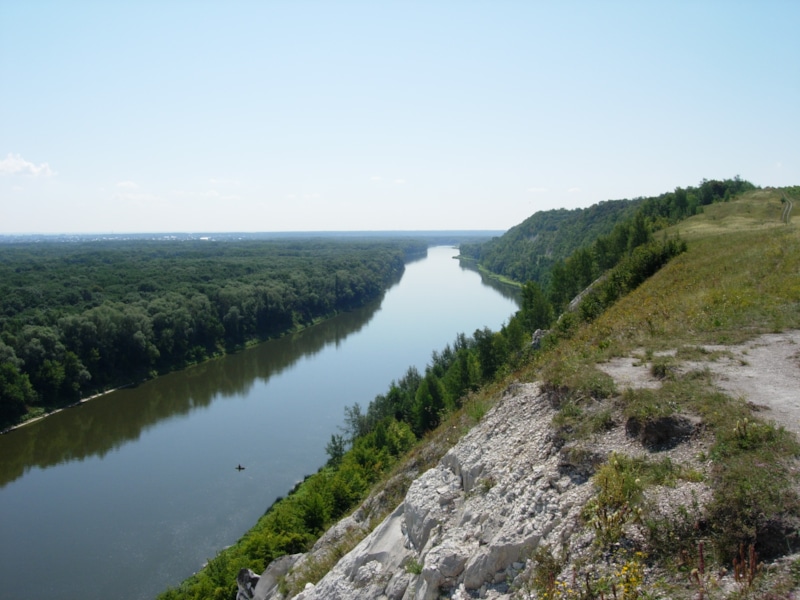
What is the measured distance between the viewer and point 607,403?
7.77 m

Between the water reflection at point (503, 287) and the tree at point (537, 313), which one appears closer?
the tree at point (537, 313)

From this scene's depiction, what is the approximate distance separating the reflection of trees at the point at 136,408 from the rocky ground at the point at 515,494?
3031 cm

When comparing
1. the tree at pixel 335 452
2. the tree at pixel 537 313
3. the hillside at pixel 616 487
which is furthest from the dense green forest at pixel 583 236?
the hillside at pixel 616 487

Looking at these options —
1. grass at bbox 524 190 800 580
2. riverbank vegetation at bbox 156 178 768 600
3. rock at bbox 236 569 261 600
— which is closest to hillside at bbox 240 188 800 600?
grass at bbox 524 190 800 580

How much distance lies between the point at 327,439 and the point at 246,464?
540 cm

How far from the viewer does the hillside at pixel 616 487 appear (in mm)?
4992

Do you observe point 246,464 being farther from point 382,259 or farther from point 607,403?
point 382,259

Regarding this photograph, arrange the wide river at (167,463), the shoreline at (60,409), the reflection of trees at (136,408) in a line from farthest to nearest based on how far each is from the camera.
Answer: the shoreline at (60,409)
the reflection of trees at (136,408)
the wide river at (167,463)

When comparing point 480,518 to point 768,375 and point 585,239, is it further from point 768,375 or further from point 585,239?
point 585,239

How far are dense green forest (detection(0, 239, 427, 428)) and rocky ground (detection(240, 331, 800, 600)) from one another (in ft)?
131

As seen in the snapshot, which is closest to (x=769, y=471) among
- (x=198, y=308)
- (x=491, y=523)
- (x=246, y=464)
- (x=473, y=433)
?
(x=491, y=523)

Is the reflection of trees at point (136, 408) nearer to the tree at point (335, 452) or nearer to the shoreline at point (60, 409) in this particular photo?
the shoreline at point (60, 409)

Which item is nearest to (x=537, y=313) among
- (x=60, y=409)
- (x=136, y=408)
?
(x=136, y=408)

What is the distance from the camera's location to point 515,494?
23.0 ft
